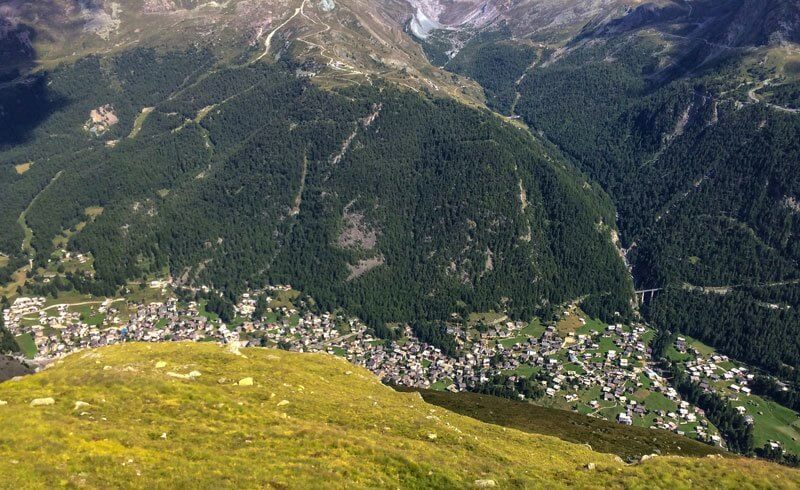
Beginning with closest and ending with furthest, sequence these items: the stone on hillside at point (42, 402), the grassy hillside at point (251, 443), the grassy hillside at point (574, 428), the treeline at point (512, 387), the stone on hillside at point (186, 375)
→ the grassy hillside at point (251, 443), the stone on hillside at point (42, 402), the stone on hillside at point (186, 375), the grassy hillside at point (574, 428), the treeline at point (512, 387)

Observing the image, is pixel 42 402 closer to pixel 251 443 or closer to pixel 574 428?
pixel 251 443

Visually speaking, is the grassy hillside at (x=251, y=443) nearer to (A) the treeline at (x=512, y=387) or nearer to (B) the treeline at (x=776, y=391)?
(A) the treeline at (x=512, y=387)

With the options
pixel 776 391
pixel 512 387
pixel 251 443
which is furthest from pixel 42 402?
pixel 776 391

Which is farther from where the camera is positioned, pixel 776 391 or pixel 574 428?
pixel 776 391

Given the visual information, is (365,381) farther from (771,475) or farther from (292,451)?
(771,475)

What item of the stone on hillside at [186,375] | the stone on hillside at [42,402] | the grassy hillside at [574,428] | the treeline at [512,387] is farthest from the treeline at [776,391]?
the stone on hillside at [42,402]

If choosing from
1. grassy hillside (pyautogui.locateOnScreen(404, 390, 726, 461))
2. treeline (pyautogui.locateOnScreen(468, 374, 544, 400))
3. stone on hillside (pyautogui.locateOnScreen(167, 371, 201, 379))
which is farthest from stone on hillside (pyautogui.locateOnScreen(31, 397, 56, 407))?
treeline (pyautogui.locateOnScreen(468, 374, 544, 400))
